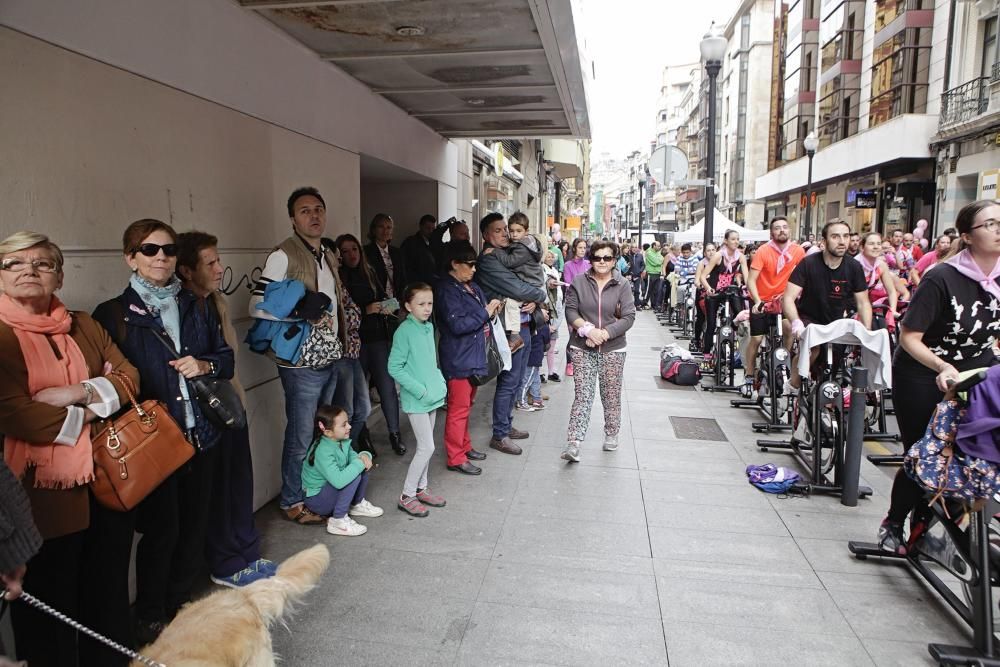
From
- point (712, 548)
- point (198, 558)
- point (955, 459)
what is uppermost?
point (955, 459)

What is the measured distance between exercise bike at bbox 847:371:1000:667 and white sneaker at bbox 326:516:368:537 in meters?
3.25

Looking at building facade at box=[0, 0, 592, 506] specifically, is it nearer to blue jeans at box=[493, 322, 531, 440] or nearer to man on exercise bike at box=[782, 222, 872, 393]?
blue jeans at box=[493, 322, 531, 440]

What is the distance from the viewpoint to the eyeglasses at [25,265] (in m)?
2.44

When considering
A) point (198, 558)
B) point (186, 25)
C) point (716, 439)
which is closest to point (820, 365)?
point (716, 439)

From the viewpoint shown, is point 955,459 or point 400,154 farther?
point 400,154

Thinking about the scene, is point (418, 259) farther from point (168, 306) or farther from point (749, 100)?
point (749, 100)

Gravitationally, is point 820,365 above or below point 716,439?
above

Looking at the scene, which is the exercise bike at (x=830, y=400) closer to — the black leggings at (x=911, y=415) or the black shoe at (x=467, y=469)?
the black leggings at (x=911, y=415)

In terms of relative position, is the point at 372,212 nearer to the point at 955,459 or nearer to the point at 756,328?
the point at 756,328

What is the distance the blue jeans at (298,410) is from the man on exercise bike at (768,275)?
205 inches

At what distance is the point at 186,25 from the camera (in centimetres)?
393

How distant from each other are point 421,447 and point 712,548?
2.08 metres

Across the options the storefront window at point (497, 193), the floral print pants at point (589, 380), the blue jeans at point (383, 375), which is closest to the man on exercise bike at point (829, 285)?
the floral print pants at point (589, 380)

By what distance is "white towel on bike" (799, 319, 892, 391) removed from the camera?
4750 millimetres
